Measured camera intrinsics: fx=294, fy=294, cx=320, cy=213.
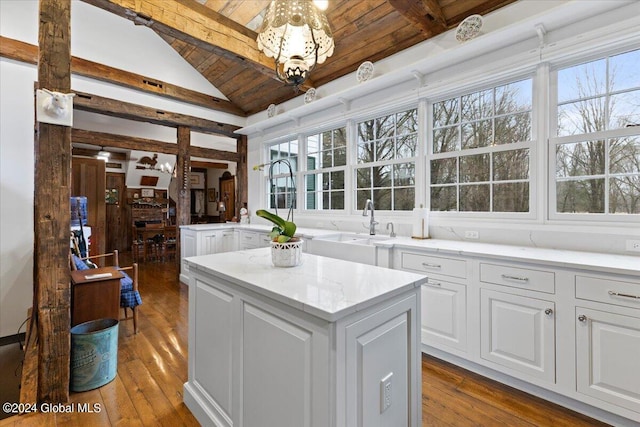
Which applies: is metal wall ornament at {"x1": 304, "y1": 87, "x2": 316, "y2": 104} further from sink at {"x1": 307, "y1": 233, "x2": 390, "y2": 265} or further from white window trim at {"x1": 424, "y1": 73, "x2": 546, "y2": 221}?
sink at {"x1": 307, "y1": 233, "x2": 390, "y2": 265}

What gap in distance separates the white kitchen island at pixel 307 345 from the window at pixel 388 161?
1833mm

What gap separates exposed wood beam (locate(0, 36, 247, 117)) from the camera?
3.07 metres

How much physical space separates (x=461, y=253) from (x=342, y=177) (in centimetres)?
207

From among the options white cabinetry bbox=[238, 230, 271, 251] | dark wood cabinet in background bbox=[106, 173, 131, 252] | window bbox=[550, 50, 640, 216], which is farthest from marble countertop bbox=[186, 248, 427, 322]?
dark wood cabinet in background bbox=[106, 173, 131, 252]

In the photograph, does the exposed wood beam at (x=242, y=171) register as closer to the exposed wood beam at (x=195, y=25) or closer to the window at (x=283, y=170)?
the window at (x=283, y=170)

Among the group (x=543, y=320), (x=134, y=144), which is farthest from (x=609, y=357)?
(x=134, y=144)

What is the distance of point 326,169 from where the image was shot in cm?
409

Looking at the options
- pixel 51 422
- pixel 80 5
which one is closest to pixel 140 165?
pixel 80 5

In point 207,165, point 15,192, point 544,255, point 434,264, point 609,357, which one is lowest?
point 609,357

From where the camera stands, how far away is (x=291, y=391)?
1.11 meters

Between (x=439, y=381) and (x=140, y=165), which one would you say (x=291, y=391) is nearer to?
(x=439, y=381)

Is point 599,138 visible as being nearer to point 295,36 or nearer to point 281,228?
point 295,36

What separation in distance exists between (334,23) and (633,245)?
10.6ft

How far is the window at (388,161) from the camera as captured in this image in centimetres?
317
